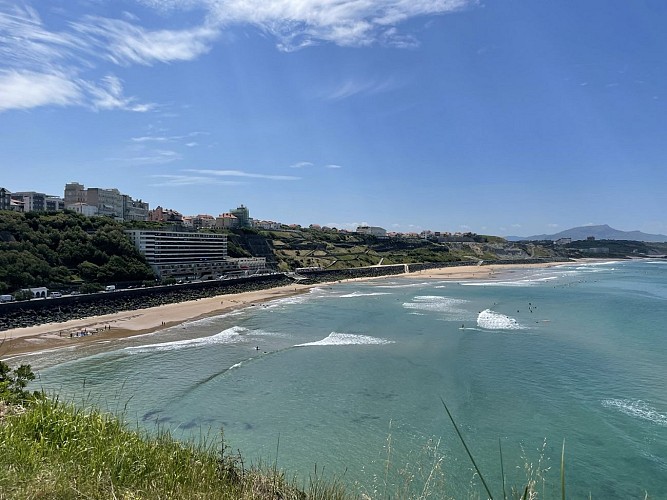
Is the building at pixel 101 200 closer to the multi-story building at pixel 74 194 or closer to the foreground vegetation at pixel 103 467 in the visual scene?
the multi-story building at pixel 74 194

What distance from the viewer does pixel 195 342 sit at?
1070 inches

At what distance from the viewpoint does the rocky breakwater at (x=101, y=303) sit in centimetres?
3070

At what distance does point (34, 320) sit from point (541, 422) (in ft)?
106

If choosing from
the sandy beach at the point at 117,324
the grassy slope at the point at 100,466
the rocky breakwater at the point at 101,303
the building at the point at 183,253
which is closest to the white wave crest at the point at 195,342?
the sandy beach at the point at 117,324

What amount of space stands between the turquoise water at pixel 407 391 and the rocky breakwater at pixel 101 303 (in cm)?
832

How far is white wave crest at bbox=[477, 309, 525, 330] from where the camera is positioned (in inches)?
1241

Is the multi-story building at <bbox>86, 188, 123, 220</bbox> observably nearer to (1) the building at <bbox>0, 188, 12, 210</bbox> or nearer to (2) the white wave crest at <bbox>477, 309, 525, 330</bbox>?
(1) the building at <bbox>0, 188, 12, 210</bbox>

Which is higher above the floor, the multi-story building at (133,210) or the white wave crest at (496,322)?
the multi-story building at (133,210)

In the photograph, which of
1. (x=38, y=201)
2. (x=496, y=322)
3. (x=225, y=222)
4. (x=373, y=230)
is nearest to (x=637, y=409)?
(x=496, y=322)

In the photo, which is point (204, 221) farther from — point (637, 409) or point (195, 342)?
point (637, 409)

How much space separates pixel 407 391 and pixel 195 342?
48.6 feet

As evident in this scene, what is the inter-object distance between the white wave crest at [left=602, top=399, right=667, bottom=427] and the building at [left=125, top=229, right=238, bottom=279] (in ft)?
152

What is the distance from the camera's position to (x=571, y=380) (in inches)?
746

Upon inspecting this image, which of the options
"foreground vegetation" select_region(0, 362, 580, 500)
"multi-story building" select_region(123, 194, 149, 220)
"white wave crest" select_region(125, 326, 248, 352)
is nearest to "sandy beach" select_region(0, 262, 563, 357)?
"white wave crest" select_region(125, 326, 248, 352)
